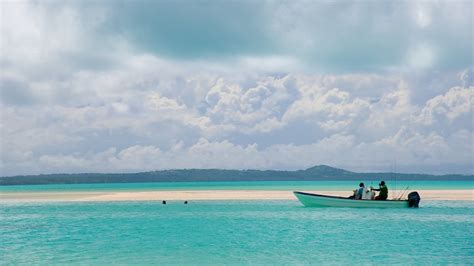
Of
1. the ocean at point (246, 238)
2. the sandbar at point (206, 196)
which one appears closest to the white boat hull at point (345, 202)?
the ocean at point (246, 238)

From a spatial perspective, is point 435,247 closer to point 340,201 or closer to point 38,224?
point 340,201

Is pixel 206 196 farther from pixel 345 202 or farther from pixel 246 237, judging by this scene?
pixel 246 237

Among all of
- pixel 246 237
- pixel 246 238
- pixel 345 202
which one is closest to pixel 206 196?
pixel 345 202

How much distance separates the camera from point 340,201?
35.1 meters

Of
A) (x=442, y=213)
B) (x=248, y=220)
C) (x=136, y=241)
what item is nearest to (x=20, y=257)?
(x=136, y=241)

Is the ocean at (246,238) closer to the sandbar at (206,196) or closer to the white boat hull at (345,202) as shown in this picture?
the white boat hull at (345,202)

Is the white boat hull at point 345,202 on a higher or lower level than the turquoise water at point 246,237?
higher

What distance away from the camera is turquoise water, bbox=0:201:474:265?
18.0 metres

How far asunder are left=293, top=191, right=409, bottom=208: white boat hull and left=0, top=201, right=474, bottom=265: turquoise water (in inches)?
33.4

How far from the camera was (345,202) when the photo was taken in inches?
1373

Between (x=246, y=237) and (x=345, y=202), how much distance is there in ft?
45.6

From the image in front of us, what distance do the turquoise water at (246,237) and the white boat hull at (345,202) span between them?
2.78 ft

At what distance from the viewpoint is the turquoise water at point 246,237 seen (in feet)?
59.0

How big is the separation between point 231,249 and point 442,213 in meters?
17.7
